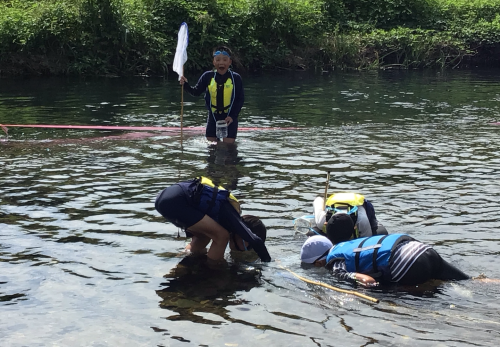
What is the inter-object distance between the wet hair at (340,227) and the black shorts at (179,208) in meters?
1.28

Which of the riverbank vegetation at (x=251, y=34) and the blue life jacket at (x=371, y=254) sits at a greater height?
the riverbank vegetation at (x=251, y=34)

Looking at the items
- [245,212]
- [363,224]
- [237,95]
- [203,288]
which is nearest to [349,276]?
[363,224]

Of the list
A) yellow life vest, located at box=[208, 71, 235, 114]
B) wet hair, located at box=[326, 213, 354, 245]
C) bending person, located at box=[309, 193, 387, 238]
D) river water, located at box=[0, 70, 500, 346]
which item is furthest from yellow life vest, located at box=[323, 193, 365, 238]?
yellow life vest, located at box=[208, 71, 235, 114]

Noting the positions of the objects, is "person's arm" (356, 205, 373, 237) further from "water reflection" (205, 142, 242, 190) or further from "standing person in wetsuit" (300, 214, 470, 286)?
"water reflection" (205, 142, 242, 190)

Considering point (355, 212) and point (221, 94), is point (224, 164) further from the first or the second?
point (355, 212)

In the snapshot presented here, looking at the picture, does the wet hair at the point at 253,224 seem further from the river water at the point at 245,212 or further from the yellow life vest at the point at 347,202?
the yellow life vest at the point at 347,202

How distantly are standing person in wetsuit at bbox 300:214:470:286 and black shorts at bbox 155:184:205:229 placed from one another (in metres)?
1.28

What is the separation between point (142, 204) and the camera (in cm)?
880

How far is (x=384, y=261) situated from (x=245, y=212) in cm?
288

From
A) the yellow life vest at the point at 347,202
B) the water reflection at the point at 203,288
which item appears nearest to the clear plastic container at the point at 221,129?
the water reflection at the point at 203,288

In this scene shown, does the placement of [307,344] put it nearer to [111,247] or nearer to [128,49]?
Result: [111,247]

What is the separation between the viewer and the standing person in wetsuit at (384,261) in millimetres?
5844

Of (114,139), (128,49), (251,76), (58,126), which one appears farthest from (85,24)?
(114,139)

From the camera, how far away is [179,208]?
636 cm
